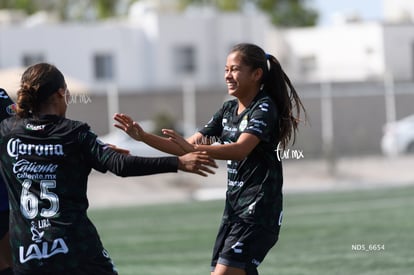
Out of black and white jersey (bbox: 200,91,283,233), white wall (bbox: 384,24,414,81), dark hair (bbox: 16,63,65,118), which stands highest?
white wall (bbox: 384,24,414,81)

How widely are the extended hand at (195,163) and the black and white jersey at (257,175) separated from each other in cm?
Result: 72

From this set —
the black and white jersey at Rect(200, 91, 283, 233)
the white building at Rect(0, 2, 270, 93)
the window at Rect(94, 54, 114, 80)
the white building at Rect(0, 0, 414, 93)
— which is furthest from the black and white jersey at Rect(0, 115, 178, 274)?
the window at Rect(94, 54, 114, 80)

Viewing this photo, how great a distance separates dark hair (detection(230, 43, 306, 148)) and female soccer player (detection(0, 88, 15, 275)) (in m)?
1.47

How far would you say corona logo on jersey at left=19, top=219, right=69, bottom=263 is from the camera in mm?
5281

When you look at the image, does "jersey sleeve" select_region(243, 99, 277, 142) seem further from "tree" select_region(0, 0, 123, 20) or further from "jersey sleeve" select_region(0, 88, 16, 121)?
"tree" select_region(0, 0, 123, 20)

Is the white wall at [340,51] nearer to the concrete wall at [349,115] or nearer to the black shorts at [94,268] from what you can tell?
the concrete wall at [349,115]

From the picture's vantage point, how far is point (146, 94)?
34406 mm

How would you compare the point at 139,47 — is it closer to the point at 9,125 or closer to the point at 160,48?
the point at 160,48

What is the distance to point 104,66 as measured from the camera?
4156cm

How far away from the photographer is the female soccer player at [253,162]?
6.09 metres

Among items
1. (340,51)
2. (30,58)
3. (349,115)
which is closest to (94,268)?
(349,115)

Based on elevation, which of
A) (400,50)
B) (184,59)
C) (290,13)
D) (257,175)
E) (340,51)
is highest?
(290,13)

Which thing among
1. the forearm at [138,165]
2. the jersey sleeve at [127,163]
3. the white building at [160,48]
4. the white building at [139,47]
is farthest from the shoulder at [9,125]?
the white building at [139,47]

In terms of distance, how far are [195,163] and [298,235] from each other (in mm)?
7986
